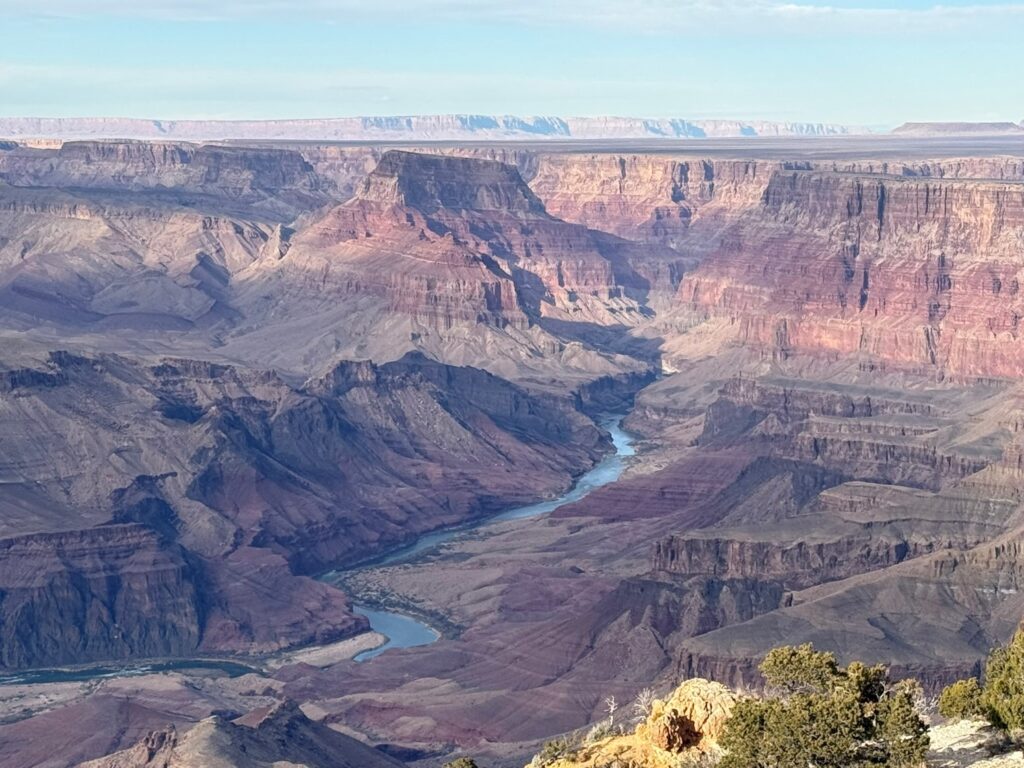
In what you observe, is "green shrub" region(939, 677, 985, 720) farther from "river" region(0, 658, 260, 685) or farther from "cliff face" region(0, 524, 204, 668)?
"cliff face" region(0, 524, 204, 668)

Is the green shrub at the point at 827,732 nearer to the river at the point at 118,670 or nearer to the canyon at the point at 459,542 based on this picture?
the canyon at the point at 459,542

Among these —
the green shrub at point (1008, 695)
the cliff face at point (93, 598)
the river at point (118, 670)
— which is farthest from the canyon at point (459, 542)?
the green shrub at point (1008, 695)

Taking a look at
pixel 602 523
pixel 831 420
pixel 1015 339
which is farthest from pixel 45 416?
pixel 1015 339

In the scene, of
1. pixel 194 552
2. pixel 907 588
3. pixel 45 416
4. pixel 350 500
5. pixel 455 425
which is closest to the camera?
pixel 907 588

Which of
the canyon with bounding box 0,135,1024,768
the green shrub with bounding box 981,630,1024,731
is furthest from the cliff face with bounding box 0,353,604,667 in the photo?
the green shrub with bounding box 981,630,1024,731

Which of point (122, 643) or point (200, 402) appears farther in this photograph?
point (200, 402)

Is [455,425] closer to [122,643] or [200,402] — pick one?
[200,402]
